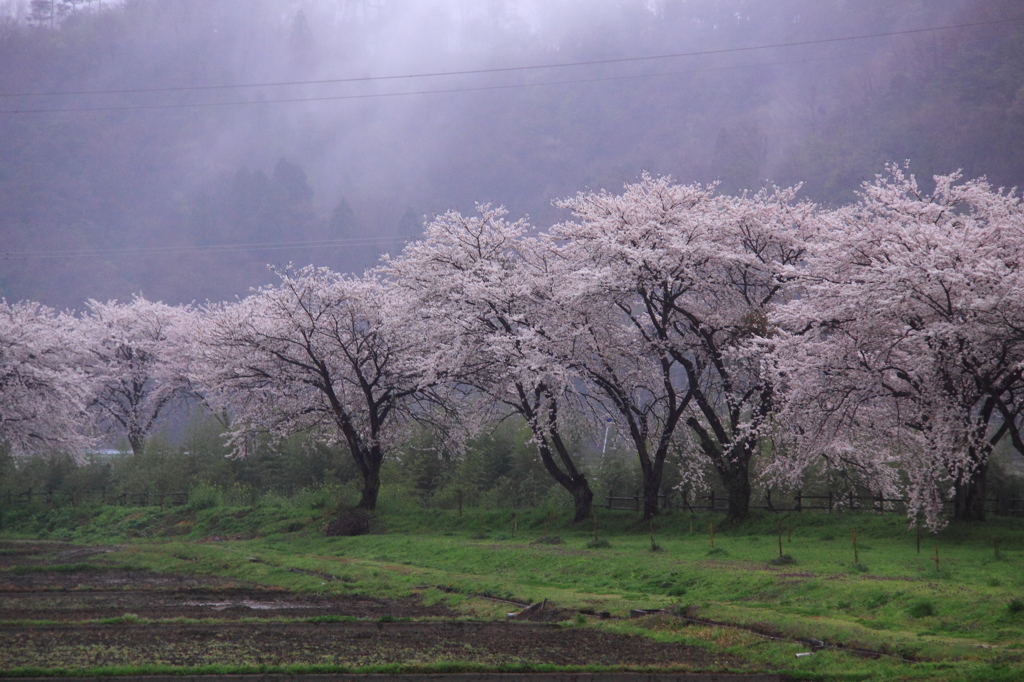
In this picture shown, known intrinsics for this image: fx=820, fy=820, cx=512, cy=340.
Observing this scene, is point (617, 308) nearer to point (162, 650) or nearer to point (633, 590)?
point (633, 590)

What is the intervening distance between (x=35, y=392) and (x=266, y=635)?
27.2 metres

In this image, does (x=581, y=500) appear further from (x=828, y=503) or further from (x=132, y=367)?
(x=132, y=367)

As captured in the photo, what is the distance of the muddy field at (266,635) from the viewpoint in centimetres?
1073

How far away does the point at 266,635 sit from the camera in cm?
1245

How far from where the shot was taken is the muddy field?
10727 mm

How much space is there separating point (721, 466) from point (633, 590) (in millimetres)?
9372

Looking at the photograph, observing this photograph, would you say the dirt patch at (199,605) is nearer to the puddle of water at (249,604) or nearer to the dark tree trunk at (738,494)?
the puddle of water at (249,604)

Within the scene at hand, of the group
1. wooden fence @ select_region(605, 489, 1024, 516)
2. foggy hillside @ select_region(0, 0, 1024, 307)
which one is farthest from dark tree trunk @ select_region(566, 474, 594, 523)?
foggy hillside @ select_region(0, 0, 1024, 307)

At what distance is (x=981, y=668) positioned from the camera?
32.0 ft

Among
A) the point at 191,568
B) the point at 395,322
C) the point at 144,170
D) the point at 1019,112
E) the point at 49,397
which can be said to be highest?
the point at 144,170

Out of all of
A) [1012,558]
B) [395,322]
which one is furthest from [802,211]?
[395,322]

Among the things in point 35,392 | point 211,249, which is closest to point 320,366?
point 35,392

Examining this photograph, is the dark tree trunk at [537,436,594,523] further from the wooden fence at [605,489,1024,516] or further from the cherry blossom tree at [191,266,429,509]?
the cherry blossom tree at [191,266,429,509]

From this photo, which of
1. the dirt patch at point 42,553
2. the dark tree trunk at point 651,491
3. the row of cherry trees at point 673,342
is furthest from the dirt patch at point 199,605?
the dark tree trunk at point 651,491
